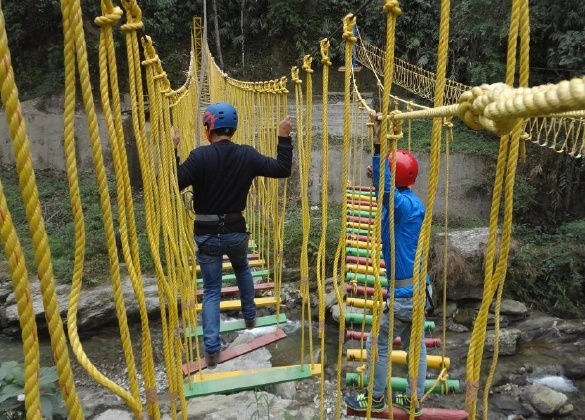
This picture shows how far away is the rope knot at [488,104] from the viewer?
500mm

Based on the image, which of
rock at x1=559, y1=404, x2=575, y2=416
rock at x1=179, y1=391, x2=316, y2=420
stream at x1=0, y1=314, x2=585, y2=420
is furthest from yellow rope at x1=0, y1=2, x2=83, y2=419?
rock at x1=559, y1=404, x2=575, y2=416

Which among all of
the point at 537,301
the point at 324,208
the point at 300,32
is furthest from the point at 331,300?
the point at 300,32

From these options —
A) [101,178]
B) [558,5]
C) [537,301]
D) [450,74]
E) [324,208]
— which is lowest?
[537,301]

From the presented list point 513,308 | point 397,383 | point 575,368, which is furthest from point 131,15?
point 513,308

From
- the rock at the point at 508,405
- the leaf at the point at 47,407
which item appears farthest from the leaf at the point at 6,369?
the rock at the point at 508,405

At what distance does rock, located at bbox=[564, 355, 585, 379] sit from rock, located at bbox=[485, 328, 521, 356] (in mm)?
390

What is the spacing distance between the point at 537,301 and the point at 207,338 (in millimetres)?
3905

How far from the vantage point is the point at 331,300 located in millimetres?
4184

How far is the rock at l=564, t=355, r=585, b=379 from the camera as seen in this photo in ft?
11.2

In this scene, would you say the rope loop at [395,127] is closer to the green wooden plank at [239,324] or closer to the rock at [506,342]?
the green wooden plank at [239,324]

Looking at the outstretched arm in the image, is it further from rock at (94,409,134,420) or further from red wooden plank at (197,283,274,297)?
rock at (94,409,134,420)

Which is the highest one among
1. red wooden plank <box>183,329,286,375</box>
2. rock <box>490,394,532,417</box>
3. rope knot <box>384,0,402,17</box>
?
rope knot <box>384,0,402,17</box>

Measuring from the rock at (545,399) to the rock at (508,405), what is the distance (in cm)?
7

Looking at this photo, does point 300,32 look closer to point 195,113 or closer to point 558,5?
point 558,5
